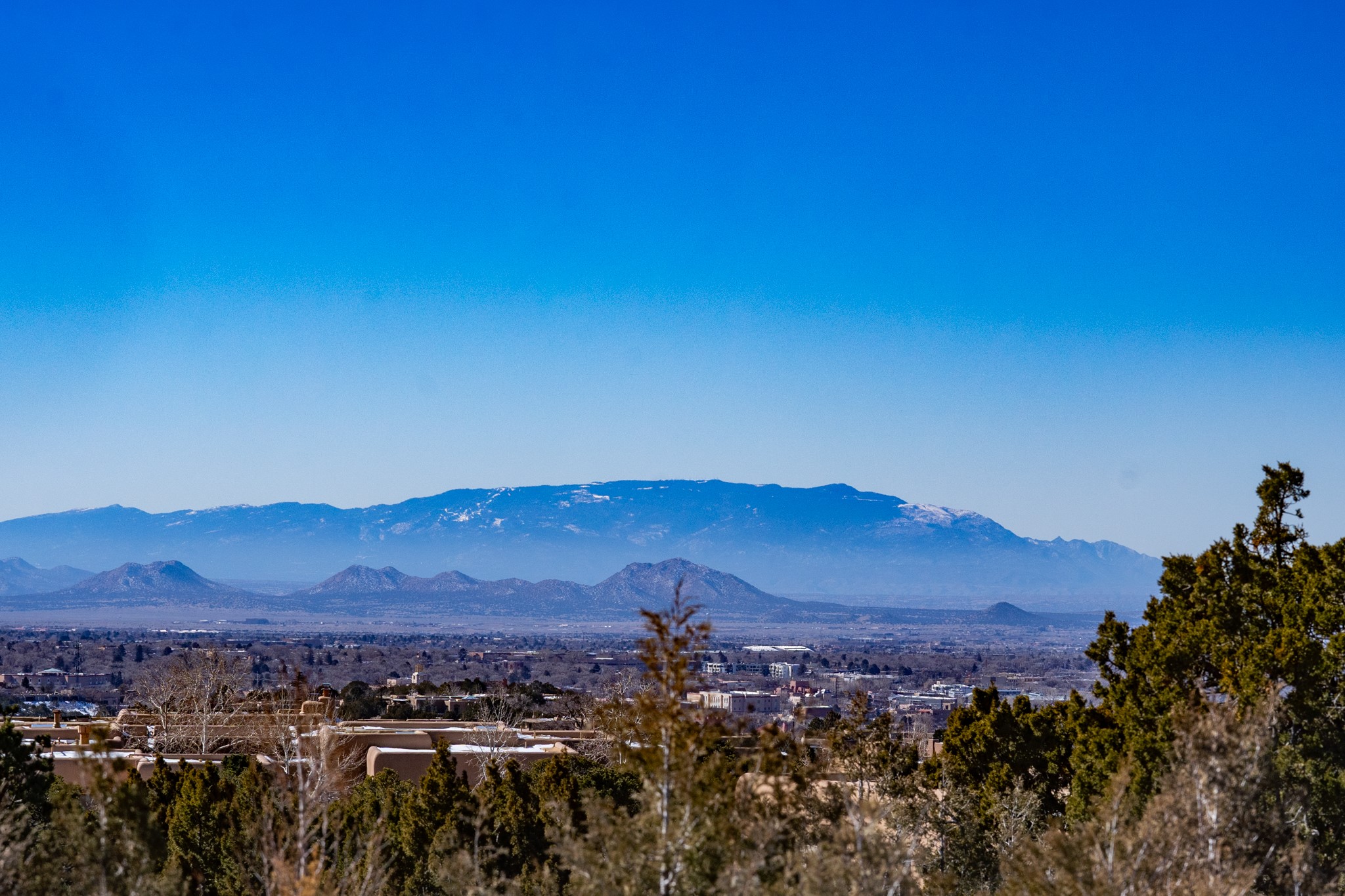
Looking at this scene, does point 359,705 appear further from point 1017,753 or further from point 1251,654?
point 1251,654

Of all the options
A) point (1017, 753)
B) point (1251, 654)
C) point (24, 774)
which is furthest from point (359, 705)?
point (1251, 654)

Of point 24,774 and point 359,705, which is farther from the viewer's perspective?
point 359,705

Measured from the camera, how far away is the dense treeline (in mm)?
12477

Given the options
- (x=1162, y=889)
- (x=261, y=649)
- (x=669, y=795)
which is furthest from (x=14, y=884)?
(x=261, y=649)

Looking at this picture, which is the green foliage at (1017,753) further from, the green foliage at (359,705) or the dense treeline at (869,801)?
the green foliage at (359,705)

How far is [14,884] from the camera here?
1271cm

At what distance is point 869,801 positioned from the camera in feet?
53.7

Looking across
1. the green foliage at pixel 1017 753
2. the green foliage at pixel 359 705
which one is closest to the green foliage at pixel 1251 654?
the green foliage at pixel 1017 753

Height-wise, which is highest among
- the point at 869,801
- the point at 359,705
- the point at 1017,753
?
the point at 869,801

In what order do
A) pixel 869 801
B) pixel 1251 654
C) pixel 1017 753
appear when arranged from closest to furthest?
pixel 869 801 < pixel 1251 654 < pixel 1017 753

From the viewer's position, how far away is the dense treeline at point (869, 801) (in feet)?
40.9

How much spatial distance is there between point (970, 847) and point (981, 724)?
10.6 ft

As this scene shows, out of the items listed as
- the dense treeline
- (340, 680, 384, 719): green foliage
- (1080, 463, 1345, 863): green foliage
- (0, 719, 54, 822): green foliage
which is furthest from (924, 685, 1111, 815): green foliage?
(340, 680, 384, 719): green foliage

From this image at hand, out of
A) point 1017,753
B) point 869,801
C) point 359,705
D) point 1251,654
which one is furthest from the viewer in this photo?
point 359,705
